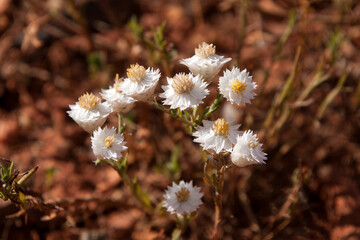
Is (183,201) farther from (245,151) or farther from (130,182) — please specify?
(245,151)

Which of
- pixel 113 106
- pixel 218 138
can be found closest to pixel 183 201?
pixel 218 138

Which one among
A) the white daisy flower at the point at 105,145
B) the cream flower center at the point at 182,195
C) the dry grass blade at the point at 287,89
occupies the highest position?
the dry grass blade at the point at 287,89

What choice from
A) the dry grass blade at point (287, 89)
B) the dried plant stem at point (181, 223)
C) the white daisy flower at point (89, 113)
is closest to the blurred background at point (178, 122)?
the dry grass blade at point (287, 89)

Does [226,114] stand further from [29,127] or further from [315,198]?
[29,127]

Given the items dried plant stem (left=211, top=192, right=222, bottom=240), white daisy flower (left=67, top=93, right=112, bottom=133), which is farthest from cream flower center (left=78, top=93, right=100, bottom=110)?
dried plant stem (left=211, top=192, right=222, bottom=240)

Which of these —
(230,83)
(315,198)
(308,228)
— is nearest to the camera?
(230,83)

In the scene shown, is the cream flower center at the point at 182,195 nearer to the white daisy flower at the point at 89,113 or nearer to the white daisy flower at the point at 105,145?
the white daisy flower at the point at 105,145

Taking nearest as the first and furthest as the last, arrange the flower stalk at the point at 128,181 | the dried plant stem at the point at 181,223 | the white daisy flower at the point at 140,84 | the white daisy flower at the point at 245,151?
the white daisy flower at the point at 245,151 < the white daisy flower at the point at 140,84 < the flower stalk at the point at 128,181 < the dried plant stem at the point at 181,223

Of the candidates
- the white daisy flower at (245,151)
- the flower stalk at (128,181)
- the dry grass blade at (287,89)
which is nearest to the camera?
the white daisy flower at (245,151)

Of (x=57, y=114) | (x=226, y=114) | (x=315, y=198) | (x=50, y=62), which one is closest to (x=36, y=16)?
(x=50, y=62)
